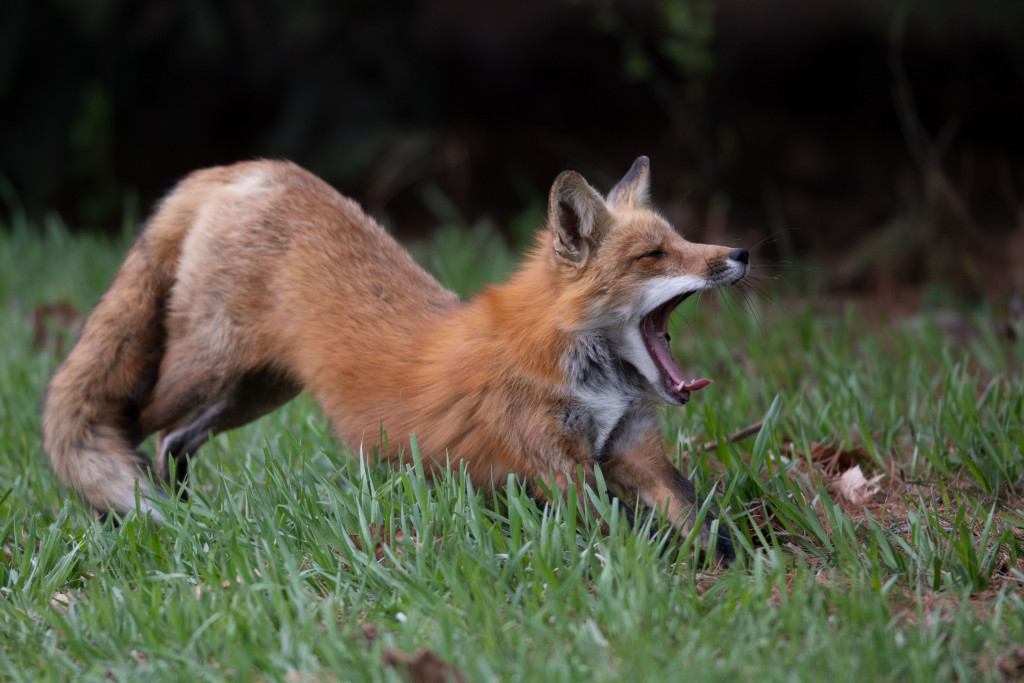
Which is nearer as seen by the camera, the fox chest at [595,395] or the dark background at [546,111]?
the fox chest at [595,395]

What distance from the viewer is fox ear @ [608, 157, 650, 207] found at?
3.53 m

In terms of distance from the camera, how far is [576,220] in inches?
123

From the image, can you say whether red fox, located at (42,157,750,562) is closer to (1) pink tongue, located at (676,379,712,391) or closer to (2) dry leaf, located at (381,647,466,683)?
(1) pink tongue, located at (676,379,712,391)

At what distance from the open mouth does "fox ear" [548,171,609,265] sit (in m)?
0.29

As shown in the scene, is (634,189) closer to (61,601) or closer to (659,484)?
(659,484)

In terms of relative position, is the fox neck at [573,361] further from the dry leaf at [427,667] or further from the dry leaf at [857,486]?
the dry leaf at [427,667]

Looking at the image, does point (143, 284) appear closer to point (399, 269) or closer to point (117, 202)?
point (399, 269)

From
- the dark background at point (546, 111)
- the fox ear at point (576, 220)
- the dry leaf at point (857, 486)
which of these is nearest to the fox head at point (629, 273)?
the fox ear at point (576, 220)

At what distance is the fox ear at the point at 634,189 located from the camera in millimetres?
3531

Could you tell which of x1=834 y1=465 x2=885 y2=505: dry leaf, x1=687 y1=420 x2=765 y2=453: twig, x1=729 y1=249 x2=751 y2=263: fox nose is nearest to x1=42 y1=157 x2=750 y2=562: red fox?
x1=729 y1=249 x2=751 y2=263: fox nose

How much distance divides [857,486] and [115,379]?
2.78m

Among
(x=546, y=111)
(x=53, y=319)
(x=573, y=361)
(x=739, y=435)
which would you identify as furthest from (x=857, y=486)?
(x=546, y=111)

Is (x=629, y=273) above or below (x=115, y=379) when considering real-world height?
above

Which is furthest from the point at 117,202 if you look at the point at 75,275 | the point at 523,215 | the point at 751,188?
the point at 751,188
